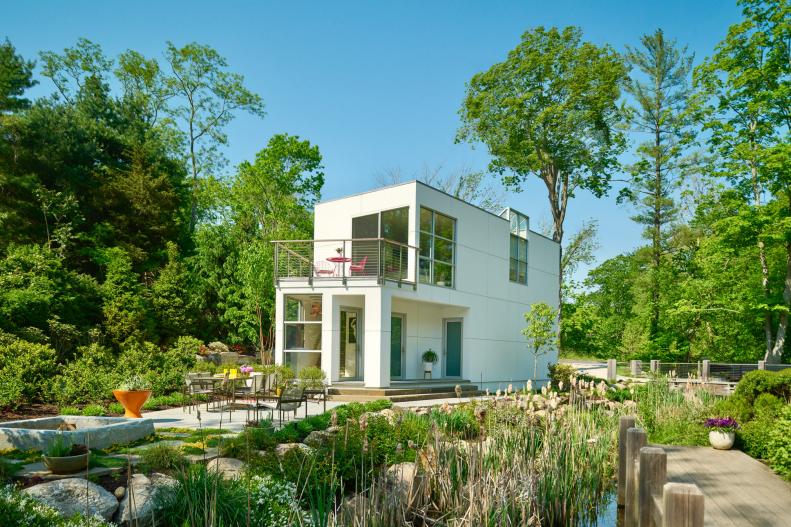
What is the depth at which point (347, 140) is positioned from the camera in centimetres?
3419

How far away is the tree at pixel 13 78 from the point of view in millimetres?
23812

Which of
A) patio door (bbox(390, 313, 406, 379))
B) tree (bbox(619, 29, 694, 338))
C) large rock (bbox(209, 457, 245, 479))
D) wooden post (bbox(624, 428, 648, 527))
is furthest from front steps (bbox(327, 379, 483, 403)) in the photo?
tree (bbox(619, 29, 694, 338))

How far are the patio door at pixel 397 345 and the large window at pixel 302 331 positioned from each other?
8.34ft

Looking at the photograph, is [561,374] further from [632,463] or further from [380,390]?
[632,463]


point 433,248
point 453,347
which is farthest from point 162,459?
point 453,347

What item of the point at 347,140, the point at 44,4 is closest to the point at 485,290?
the point at 347,140

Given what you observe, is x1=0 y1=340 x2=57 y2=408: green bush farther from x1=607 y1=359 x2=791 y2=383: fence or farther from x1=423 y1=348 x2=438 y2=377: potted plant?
x1=607 y1=359 x2=791 y2=383: fence

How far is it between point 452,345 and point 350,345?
3.96 m

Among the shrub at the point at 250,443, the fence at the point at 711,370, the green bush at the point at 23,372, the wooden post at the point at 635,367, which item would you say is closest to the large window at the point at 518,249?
the fence at the point at 711,370

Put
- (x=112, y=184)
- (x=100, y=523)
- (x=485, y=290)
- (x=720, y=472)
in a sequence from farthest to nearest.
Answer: (x=112, y=184), (x=485, y=290), (x=720, y=472), (x=100, y=523)

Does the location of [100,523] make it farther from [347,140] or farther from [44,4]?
[347,140]

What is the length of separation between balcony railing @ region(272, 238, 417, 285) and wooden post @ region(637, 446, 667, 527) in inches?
506

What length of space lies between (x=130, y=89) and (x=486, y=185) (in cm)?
2124

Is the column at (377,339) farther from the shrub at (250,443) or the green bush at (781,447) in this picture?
the green bush at (781,447)
